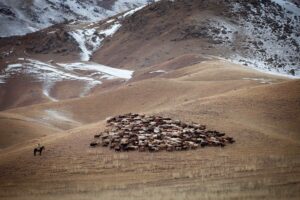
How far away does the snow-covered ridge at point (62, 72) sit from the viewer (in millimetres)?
99125

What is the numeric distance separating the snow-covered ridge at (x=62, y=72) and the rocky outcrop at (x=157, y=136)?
62379 millimetres

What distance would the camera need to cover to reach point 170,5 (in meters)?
127

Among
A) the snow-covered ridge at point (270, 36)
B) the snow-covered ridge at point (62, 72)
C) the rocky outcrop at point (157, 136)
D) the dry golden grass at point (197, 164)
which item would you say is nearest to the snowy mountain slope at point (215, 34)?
the snow-covered ridge at point (270, 36)

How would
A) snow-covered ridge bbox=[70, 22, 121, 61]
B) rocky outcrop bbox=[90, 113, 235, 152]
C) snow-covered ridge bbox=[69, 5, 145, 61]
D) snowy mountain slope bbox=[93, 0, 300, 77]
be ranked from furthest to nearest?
snow-covered ridge bbox=[70, 22, 121, 61] → snow-covered ridge bbox=[69, 5, 145, 61] → snowy mountain slope bbox=[93, 0, 300, 77] → rocky outcrop bbox=[90, 113, 235, 152]

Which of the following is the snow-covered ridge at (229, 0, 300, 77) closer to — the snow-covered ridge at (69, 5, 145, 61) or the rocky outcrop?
the snow-covered ridge at (69, 5, 145, 61)

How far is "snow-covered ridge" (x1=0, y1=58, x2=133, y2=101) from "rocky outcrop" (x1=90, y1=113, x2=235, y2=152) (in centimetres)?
6238

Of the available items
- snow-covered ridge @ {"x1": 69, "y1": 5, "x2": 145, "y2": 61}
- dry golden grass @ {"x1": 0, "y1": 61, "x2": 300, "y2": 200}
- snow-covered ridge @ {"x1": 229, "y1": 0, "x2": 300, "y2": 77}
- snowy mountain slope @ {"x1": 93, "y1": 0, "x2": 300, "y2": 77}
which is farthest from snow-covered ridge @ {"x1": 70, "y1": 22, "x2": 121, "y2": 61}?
dry golden grass @ {"x1": 0, "y1": 61, "x2": 300, "y2": 200}

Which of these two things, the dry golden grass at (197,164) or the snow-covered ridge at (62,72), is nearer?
the dry golden grass at (197,164)

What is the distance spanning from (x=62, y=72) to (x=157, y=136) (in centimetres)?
8571

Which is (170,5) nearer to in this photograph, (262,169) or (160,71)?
(160,71)

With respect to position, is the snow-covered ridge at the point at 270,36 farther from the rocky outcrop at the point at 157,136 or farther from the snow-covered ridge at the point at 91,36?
the rocky outcrop at the point at 157,136

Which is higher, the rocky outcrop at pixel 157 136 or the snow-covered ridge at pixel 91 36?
the snow-covered ridge at pixel 91 36

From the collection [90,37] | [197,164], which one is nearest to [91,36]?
[90,37]

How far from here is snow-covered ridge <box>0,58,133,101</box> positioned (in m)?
99.1
